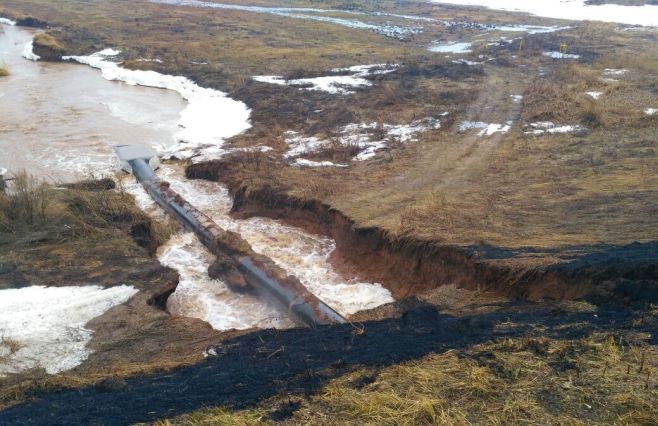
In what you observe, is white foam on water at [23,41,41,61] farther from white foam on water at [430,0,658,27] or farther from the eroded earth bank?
white foam on water at [430,0,658,27]

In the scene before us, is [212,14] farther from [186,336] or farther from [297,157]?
[186,336]

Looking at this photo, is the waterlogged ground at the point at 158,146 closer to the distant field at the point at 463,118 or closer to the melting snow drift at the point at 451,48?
the distant field at the point at 463,118

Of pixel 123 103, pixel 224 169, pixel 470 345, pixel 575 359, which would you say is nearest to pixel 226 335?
pixel 470 345

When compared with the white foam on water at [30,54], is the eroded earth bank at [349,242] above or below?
below

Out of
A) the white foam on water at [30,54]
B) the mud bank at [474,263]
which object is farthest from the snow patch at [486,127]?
the white foam on water at [30,54]

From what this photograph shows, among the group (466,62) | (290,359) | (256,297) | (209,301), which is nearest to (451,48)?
(466,62)

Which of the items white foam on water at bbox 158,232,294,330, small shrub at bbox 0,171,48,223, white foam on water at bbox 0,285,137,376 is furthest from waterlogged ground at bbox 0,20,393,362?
small shrub at bbox 0,171,48,223
